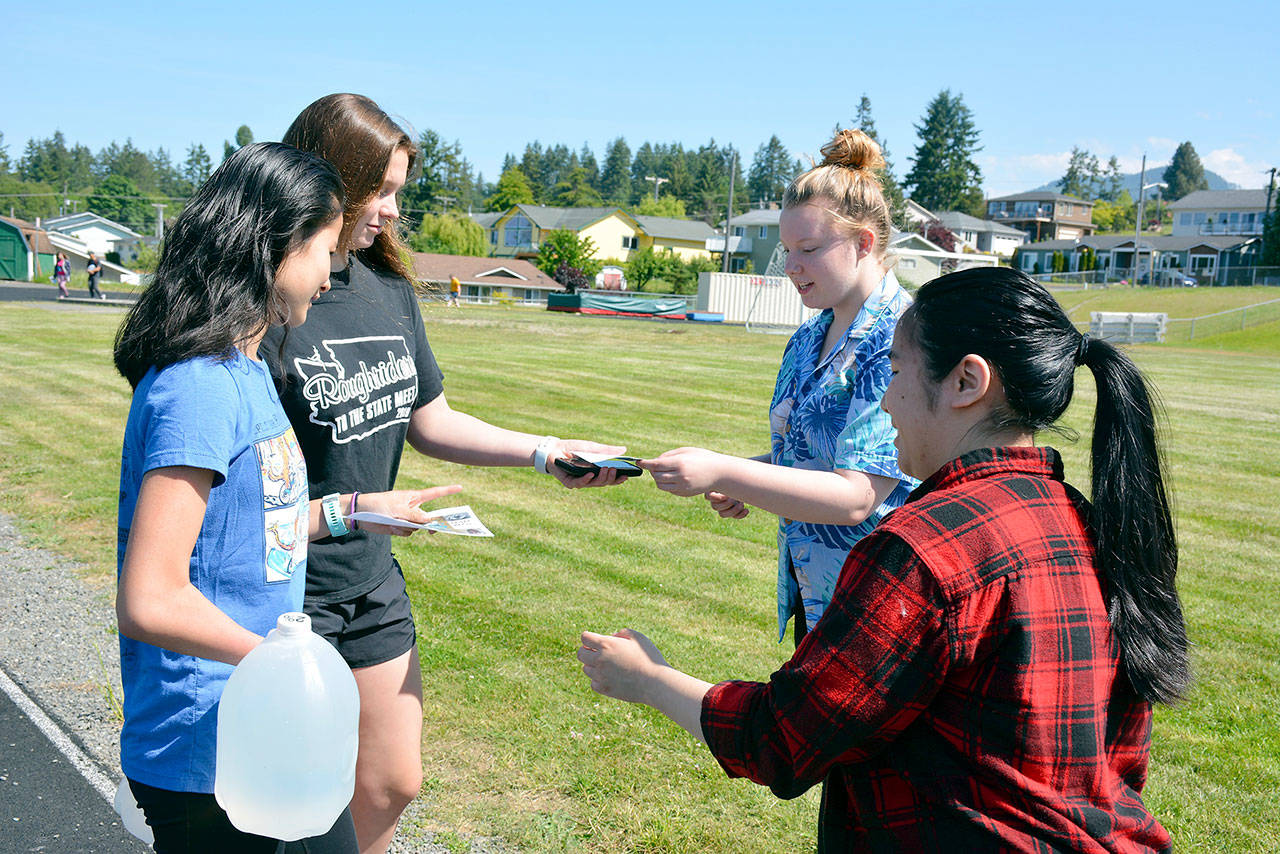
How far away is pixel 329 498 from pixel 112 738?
2685 millimetres

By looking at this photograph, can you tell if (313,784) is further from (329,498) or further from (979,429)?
(979,429)

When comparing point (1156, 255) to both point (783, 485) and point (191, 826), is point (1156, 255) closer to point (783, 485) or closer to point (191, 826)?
point (783, 485)

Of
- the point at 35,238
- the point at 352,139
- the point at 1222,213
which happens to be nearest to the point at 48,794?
the point at 352,139

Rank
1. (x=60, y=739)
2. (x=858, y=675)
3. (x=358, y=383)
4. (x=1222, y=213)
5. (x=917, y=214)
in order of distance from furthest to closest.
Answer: (x=1222, y=213) → (x=917, y=214) → (x=60, y=739) → (x=358, y=383) → (x=858, y=675)

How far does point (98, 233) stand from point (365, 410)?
393 feet

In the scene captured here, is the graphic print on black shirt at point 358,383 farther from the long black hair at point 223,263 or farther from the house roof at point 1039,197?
the house roof at point 1039,197

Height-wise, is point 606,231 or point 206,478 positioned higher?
point 606,231

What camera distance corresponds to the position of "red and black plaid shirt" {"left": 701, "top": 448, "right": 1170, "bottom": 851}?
1.57 metres

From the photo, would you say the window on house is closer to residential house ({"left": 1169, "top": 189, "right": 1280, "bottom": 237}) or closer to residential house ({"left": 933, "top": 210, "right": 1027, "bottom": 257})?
residential house ({"left": 933, "top": 210, "right": 1027, "bottom": 257})

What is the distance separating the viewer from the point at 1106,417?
5.94 ft

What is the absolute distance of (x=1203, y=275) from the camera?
247 ft

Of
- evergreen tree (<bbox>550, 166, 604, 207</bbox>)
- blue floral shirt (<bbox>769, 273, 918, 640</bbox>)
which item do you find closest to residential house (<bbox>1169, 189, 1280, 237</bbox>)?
evergreen tree (<bbox>550, 166, 604, 207</bbox>)

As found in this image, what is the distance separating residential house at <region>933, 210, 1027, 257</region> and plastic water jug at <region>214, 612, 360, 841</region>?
100091 mm

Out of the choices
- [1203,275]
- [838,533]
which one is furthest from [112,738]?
[1203,275]
